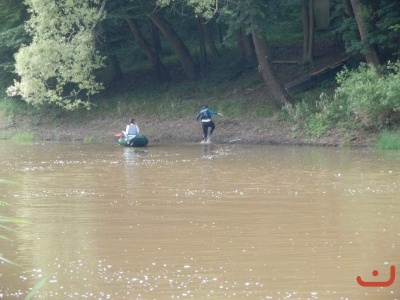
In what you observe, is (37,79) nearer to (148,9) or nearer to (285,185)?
(148,9)

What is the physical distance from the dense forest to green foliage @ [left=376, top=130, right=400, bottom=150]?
3.51 ft

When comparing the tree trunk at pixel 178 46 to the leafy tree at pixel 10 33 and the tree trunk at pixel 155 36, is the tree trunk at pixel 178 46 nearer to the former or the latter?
the tree trunk at pixel 155 36

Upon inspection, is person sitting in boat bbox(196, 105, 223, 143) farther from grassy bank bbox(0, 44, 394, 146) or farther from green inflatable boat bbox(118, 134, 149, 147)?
green inflatable boat bbox(118, 134, 149, 147)

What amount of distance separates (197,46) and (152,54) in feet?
22.6

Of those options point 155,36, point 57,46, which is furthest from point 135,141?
point 155,36

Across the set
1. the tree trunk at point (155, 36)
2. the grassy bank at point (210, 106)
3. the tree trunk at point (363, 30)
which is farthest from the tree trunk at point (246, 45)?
the tree trunk at point (363, 30)

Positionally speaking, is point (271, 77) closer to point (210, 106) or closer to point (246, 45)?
point (210, 106)

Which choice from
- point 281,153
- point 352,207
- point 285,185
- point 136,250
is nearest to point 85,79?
point 281,153

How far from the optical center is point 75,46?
39.3 metres

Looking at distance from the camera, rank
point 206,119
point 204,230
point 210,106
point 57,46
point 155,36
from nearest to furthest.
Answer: point 204,230, point 206,119, point 57,46, point 210,106, point 155,36

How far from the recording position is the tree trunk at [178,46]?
43.5 metres

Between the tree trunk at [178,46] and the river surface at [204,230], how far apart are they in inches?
672

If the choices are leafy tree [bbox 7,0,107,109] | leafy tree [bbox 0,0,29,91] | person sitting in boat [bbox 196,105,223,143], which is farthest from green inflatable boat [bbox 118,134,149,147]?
leafy tree [bbox 0,0,29,91]

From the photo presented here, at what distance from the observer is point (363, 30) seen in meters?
35.2
